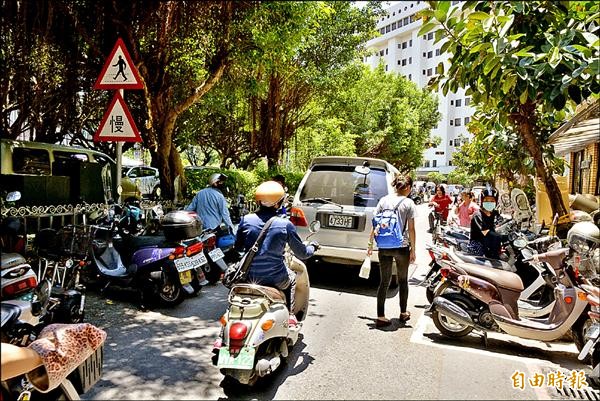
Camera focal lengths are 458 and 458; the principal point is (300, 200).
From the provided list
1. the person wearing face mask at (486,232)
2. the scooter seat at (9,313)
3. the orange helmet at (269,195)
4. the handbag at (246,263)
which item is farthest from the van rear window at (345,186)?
the scooter seat at (9,313)

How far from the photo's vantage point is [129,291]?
6.41 meters

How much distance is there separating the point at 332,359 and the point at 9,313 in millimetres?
2608

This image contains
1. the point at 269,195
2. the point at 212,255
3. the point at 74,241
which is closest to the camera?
the point at 269,195

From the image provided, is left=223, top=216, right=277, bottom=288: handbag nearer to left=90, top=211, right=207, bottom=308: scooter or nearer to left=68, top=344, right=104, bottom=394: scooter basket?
left=68, top=344, right=104, bottom=394: scooter basket

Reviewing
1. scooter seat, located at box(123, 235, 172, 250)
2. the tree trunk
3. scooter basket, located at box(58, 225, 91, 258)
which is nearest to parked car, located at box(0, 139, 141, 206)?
scooter seat, located at box(123, 235, 172, 250)

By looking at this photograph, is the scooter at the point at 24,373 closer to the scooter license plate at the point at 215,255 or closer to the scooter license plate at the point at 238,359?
the scooter license plate at the point at 238,359

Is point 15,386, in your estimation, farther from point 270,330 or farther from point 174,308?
point 174,308

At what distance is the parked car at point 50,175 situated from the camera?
9.38 meters

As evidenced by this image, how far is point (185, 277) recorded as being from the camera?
5750mm

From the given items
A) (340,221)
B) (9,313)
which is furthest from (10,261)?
(340,221)

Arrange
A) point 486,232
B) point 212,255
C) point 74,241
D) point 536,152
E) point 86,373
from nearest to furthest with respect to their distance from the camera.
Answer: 1. point 86,373
2. point 74,241
3. point 486,232
4. point 536,152
5. point 212,255

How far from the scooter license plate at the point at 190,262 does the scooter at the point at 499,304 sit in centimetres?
292

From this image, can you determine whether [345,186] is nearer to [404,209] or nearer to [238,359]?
[404,209]

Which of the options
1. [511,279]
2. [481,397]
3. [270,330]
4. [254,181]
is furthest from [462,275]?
[254,181]
